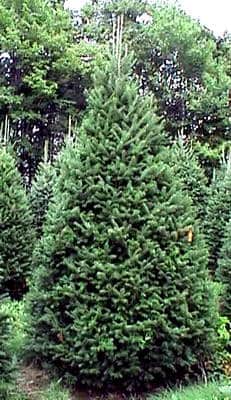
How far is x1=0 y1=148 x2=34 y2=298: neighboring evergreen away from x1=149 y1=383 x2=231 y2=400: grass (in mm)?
4167

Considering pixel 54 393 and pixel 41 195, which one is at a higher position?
pixel 41 195

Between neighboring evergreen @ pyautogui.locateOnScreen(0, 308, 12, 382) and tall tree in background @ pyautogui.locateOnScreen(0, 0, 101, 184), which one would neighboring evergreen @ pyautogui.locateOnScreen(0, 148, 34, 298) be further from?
tall tree in background @ pyautogui.locateOnScreen(0, 0, 101, 184)

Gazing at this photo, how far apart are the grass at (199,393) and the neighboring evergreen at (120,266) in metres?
0.23

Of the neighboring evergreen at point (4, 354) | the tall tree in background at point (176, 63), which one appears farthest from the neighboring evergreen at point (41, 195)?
the tall tree in background at point (176, 63)

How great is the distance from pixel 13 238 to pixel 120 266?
155 inches

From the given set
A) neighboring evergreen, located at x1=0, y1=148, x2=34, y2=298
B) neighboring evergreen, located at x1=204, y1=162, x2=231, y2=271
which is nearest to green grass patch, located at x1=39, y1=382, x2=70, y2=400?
neighboring evergreen, located at x1=0, y1=148, x2=34, y2=298

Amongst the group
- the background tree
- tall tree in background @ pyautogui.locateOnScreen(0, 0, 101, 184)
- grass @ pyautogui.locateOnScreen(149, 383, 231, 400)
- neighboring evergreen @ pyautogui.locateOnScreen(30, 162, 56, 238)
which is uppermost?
tall tree in background @ pyautogui.locateOnScreen(0, 0, 101, 184)

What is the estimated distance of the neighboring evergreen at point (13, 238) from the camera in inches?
326

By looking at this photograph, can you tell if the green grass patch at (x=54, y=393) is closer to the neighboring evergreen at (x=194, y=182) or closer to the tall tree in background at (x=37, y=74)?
the neighboring evergreen at (x=194, y=182)

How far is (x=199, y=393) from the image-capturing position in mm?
4262

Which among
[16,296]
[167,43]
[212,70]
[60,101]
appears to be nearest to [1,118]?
[60,101]

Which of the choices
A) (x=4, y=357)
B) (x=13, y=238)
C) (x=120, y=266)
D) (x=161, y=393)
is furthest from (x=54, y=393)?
(x=13, y=238)

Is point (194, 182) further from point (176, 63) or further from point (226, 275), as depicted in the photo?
point (176, 63)

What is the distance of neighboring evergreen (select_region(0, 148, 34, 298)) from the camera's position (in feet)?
27.1
